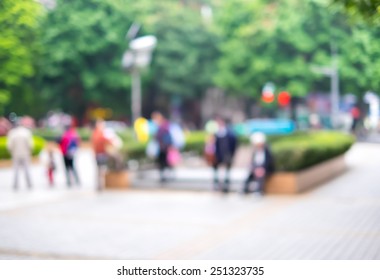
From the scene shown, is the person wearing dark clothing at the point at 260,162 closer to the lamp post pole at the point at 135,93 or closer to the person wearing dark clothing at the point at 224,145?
the person wearing dark clothing at the point at 224,145

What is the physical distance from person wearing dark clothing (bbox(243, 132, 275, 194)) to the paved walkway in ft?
1.18

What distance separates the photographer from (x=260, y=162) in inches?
496

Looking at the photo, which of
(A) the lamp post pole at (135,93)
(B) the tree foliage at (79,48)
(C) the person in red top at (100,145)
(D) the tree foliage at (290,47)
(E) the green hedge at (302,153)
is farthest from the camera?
(A) the lamp post pole at (135,93)

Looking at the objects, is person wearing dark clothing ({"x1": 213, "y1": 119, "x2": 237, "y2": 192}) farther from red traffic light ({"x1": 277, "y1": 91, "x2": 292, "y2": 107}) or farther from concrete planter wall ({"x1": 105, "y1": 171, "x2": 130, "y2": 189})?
red traffic light ({"x1": 277, "y1": 91, "x2": 292, "y2": 107})

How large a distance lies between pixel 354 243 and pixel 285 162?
5.06m

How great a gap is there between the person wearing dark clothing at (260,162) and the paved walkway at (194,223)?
359 millimetres

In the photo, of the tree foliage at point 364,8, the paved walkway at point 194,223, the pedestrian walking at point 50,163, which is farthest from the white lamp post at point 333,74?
the pedestrian walking at point 50,163

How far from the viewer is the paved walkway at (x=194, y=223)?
7.68m

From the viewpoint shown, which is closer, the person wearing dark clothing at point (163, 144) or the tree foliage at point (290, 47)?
the tree foliage at point (290, 47)

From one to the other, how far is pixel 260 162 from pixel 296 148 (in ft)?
2.88

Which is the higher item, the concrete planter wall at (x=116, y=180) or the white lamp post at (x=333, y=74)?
the white lamp post at (x=333, y=74)

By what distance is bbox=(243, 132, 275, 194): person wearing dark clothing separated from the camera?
41.2 ft

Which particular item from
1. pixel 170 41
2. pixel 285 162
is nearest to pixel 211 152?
pixel 285 162

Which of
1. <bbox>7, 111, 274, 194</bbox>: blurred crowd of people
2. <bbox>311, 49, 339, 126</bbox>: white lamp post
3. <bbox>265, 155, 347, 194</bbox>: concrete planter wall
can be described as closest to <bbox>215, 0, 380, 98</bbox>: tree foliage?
<bbox>311, 49, 339, 126</bbox>: white lamp post
